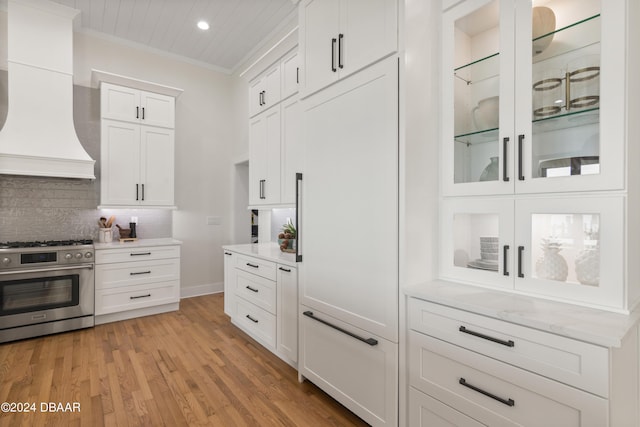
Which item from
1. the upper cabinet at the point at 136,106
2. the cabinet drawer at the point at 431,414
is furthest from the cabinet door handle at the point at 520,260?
the upper cabinet at the point at 136,106

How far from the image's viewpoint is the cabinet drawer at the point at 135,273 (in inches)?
143

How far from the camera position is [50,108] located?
348cm

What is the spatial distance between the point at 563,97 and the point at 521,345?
1.10 meters

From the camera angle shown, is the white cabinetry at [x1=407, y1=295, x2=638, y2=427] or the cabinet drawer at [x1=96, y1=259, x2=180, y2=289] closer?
the white cabinetry at [x1=407, y1=295, x2=638, y2=427]

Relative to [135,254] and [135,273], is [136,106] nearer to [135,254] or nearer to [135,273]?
[135,254]

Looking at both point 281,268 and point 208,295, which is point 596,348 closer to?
point 281,268

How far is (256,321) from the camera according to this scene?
302 centimetres

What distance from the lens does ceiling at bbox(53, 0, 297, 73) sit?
3.55 m

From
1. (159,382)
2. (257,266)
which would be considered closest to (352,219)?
(257,266)

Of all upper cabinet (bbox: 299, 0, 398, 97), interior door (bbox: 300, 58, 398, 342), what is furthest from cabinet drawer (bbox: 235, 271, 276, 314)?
upper cabinet (bbox: 299, 0, 398, 97)

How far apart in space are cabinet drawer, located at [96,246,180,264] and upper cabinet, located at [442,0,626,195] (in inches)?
140

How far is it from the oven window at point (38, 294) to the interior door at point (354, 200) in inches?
111

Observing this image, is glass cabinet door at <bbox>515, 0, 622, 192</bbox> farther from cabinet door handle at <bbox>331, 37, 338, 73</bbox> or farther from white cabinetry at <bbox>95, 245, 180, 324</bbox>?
white cabinetry at <bbox>95, 245, 180, 324</bbox>

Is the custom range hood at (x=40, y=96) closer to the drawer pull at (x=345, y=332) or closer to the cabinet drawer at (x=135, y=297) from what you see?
the cabinet drawer at (x=135, y=297)
